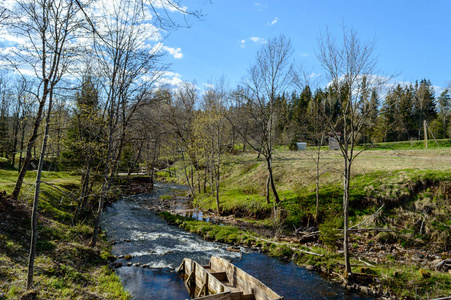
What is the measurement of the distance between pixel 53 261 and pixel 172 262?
5.14m

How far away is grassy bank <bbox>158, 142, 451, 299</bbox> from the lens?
399 inches

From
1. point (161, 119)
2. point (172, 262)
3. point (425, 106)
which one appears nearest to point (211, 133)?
point (161, 119)

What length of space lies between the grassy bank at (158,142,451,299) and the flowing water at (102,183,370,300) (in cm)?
91

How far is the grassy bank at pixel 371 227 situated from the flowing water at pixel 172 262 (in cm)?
91

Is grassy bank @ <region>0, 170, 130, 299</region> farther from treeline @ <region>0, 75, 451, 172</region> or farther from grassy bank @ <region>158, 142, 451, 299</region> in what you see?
grassy bank @ <region>158, 142, 451, 299</region>

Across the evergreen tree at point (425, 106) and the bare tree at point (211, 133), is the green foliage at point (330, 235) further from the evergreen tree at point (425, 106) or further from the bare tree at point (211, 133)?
the evergreen tree at point (425, 106)

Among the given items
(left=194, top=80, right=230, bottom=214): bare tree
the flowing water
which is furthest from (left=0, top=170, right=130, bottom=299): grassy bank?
(left=194, top=80, right=230, bottom=214): bare tree

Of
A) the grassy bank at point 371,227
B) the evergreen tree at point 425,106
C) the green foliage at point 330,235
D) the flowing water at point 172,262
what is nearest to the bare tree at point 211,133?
the grassy bank at point 371,227

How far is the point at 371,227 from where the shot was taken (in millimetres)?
14867

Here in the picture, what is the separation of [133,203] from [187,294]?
1832 centimetres

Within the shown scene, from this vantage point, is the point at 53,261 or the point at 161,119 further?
the point at 161,119

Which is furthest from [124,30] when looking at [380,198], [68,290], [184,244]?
[380,198]

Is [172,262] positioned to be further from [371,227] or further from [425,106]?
[425,106]

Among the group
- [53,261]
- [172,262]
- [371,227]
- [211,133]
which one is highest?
[211,133]
